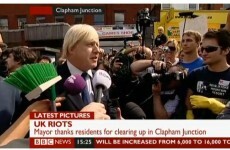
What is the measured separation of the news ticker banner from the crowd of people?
0.06 meters

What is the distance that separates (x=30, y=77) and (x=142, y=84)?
3.39 ft

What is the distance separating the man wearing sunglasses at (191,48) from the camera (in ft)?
9.41

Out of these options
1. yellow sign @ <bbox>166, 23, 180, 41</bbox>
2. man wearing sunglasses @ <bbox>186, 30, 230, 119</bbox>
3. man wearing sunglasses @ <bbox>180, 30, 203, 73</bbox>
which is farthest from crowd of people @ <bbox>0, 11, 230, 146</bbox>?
yellow sign @ <bbox>166, 23, 180, 41</bbox>

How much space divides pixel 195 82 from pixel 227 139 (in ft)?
2.16

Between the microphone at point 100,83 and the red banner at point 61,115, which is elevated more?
the microphone at point 100,83

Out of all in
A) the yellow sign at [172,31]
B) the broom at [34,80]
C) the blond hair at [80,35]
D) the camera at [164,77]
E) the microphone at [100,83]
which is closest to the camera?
the broom at [34,80]

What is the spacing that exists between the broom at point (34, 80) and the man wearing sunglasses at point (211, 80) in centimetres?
86

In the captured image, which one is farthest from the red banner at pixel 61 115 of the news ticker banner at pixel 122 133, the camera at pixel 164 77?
the camera at pixel 164 77

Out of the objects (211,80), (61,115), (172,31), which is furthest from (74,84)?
(172,31)

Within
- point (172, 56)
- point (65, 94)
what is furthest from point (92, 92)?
point (172, 56)

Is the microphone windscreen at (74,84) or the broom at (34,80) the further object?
the microphone windscreen at (74,84)

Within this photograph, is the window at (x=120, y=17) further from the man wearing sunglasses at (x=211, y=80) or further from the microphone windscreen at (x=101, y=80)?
the microphone windscreen at (x=101, y=80)

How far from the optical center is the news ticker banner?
154cm

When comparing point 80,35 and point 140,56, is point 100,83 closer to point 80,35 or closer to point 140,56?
point 80,35
